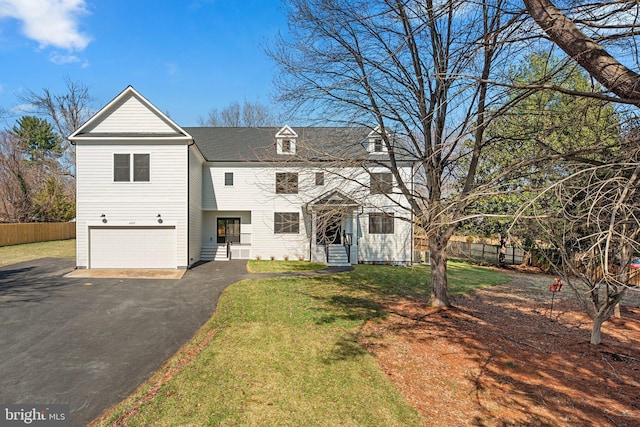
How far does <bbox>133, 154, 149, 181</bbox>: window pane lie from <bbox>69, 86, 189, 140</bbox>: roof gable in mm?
986

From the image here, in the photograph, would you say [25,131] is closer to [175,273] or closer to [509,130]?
[175,273]

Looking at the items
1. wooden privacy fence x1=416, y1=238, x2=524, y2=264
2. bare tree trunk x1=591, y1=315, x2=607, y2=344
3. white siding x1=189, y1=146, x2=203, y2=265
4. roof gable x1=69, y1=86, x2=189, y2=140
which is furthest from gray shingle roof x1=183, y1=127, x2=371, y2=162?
wooden privacy fence x1=416, y1=238, x2=524, y2=264

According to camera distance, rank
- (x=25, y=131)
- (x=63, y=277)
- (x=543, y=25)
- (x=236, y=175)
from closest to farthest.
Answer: (x=543, y=25), (x=63, y=277), (x=236, y=175), (x=25, y=131)

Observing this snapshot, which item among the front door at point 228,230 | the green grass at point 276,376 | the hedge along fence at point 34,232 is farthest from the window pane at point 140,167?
the hedge along fence at point 34,232

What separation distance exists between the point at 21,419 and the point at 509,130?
10793 mm

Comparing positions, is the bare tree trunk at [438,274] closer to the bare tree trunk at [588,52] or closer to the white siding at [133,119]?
the bare tree trunk at [588,52]

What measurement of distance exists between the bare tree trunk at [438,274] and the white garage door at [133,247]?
38.1ft

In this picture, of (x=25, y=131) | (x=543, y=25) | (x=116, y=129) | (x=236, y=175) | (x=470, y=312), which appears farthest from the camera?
(x=25, y=131)

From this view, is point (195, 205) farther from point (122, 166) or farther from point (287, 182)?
point (287, 182)

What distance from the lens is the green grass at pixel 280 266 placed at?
14.0 meters

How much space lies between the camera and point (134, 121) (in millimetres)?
14172

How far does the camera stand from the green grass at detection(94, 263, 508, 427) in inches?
150

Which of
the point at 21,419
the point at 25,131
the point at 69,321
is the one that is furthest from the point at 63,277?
the point at 25,131

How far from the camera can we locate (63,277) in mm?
11875
